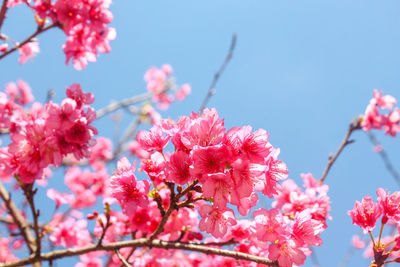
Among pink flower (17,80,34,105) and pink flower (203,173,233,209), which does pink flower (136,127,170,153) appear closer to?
pink flower (203,173,233,209)

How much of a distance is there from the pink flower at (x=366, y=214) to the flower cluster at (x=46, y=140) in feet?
5.90

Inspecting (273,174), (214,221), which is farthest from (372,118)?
(214,221)

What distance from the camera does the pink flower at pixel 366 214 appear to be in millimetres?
1953

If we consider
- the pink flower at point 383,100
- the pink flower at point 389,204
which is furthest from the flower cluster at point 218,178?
the pink flower at point 383,100

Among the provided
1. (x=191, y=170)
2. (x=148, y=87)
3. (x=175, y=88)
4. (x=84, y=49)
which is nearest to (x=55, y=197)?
(x=84, y=49)

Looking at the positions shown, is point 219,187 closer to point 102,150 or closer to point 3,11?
point 3,11

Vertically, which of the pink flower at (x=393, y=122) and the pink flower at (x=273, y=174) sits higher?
the pink flower at (x=393, y=122)

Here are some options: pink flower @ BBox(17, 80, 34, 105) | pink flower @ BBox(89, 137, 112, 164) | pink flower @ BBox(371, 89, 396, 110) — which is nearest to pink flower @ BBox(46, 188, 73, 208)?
pink flower @ BBox(371, 89, 396, 110)

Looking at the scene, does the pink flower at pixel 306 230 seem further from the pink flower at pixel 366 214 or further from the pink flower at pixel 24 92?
the pink flower at pixel 24 92

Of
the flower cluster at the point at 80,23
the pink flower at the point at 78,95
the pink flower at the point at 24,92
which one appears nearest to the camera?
the pink flower at the point at 78,95

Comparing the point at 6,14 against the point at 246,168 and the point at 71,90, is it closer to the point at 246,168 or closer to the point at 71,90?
the point at 71,90

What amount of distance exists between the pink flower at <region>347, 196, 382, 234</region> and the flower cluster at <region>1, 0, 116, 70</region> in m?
2.69

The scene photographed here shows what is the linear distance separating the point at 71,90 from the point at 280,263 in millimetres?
1824

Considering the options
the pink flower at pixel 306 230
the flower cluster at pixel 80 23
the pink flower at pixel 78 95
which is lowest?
the pink flower at pixel 306 230
